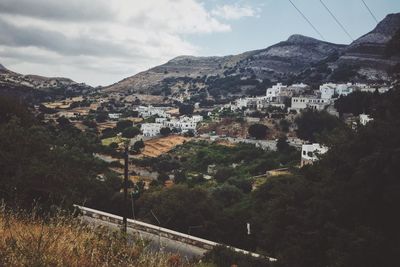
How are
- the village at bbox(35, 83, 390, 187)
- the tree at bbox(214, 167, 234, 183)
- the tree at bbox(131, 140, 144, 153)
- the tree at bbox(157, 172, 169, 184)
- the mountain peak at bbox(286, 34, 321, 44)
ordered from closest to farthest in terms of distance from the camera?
the tree at bbox(214, 167, 234, 183)
the tree at bbox(157, 172, 169, 184)
the village at bbox(35, 83, 390, 187)
the tree at bbox(131, 140, 144, 153)
the mountain peak at bbox(286, 34, 321, 44)

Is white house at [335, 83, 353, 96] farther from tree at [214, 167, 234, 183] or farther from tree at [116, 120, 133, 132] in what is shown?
tree at [116, 120, 133, 132]

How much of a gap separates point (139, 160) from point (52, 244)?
45.8 m

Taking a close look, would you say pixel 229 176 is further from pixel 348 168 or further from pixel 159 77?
pixel 159 77

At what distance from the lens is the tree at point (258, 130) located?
55.9m

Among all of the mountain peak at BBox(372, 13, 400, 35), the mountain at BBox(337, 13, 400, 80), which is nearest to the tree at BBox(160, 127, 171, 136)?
the mountain at BBox(337, 13, 400, 80)

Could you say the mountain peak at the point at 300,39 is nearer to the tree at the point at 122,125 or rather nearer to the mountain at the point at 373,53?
the mountain at the point at 373,53

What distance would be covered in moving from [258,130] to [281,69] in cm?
7953

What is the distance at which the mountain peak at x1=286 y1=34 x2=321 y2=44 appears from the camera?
152m

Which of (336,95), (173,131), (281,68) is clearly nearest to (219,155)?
(173,131)

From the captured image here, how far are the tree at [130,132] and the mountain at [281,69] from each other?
4623 cm

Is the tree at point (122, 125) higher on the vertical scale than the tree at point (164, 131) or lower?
higher

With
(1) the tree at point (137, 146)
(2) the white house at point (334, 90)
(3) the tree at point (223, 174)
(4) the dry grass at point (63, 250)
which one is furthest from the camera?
(2) the white house at point (334, 90)

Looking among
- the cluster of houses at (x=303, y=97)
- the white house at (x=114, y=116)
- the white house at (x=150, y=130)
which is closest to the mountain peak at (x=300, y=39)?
the cluster of houses at (x=303, y=97)

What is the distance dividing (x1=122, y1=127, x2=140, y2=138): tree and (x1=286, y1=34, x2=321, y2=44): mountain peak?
10456cm
